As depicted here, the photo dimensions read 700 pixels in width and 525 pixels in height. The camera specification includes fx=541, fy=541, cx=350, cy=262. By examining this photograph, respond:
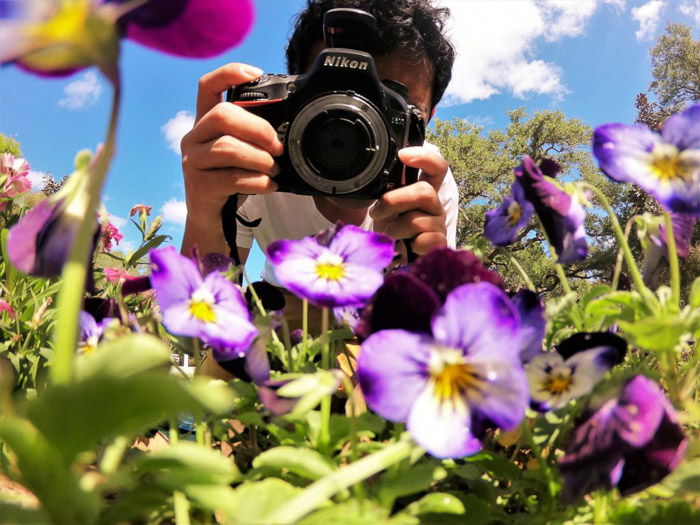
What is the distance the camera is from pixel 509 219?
1.00 feet

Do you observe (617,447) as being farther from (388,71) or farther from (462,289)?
(388,71)

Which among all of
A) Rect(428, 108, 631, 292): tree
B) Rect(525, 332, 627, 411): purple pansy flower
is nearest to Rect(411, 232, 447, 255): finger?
Rect(525, 332, 627, 411): purple pansy flower

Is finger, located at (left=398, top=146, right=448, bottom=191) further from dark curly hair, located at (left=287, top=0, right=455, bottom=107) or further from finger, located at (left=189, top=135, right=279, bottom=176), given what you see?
dark curly hair, located at (left=287, top=0, right=455, bottom=107)

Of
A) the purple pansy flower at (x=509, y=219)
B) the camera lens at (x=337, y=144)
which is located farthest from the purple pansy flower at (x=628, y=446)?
the camera lens at (x=337, y=144)

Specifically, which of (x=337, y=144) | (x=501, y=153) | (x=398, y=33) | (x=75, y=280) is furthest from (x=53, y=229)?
(x=501, y=153)

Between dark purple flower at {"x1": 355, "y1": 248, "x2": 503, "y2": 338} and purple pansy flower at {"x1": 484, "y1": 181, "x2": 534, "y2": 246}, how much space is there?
0.24 feet

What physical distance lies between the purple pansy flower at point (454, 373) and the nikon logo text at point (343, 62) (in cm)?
66

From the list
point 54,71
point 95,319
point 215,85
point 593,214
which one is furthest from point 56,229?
point 593,214

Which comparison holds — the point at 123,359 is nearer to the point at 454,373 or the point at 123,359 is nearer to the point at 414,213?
the point at 454,373

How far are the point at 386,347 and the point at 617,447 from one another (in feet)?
0.26

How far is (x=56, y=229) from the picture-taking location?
0.57 feet

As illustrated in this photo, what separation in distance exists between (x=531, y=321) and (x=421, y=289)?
7cm

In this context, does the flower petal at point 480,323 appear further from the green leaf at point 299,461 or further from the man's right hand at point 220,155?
the man's right hand at point 220,155

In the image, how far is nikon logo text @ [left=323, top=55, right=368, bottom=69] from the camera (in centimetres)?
78
